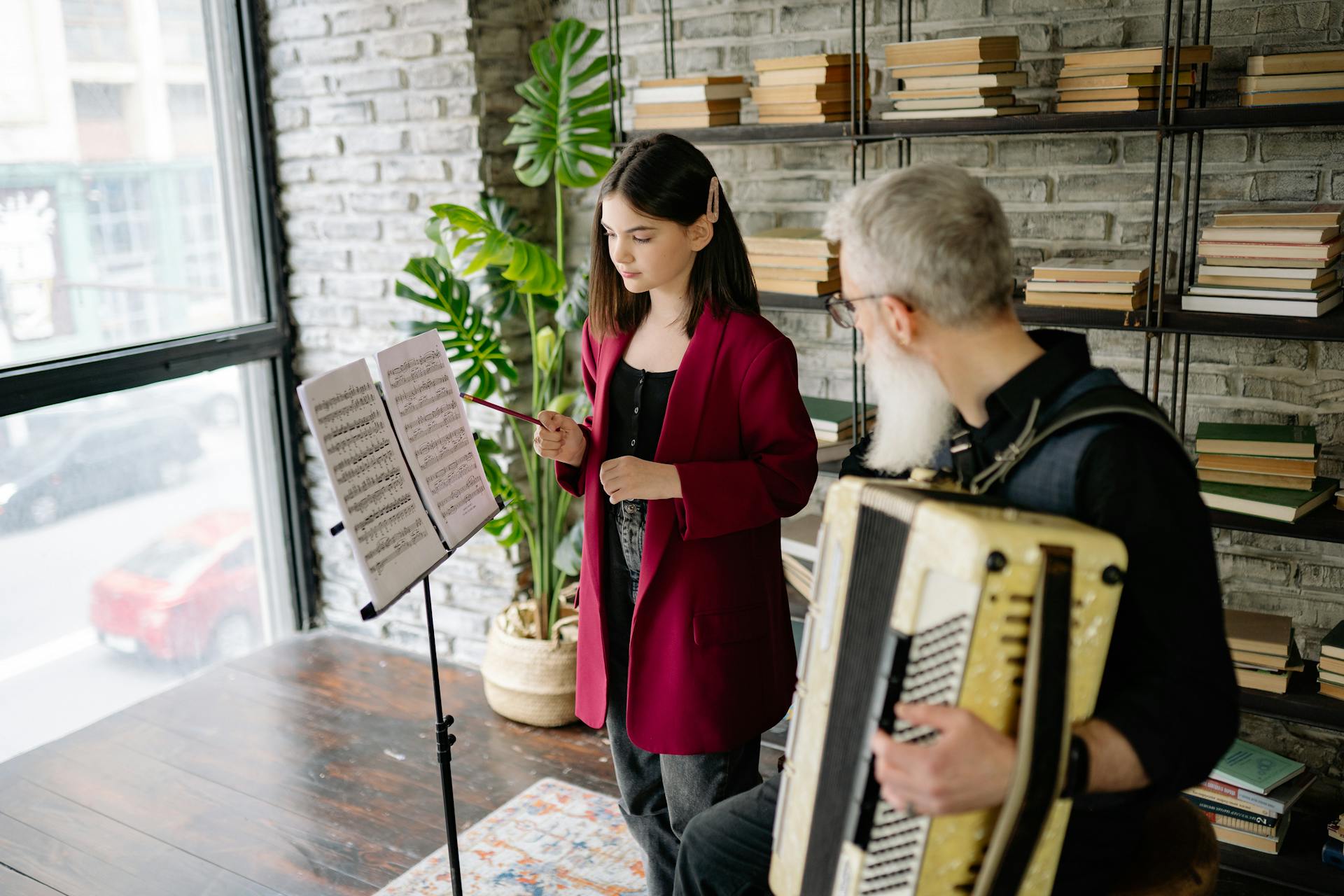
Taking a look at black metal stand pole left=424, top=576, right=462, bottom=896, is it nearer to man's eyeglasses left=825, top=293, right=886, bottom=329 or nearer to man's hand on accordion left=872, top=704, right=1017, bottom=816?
man's eyeglasses left=825, top=293, right=886, bottom=329

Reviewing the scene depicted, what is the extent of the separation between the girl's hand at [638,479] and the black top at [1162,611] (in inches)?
29.8

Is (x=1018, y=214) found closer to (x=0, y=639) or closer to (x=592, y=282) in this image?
(x=592, y=282)

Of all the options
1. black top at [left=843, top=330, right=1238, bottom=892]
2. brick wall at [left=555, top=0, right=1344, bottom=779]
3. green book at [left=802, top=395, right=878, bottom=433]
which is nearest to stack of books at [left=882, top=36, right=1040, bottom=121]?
brick wall at [left=555, top=0, right=1344, bottom=779]

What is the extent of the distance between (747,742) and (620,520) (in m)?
0.47

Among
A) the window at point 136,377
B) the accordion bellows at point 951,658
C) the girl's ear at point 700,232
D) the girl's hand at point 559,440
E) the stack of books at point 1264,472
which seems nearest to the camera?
the accordion bellows at point 951,658

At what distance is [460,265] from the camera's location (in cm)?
335

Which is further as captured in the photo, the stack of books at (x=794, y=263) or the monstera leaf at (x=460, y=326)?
the monstera leaf at (x=460, y=326)

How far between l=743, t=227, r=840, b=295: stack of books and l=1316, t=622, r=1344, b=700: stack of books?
1.29m

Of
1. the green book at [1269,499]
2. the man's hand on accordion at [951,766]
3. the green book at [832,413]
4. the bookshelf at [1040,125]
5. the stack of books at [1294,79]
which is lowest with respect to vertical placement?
the green book at [1269,499]

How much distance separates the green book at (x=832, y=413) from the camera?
111 inches

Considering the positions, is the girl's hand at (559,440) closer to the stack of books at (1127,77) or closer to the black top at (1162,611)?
the black top at (1162,611)

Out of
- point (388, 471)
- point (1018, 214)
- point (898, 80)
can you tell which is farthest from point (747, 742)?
point (898, 80)

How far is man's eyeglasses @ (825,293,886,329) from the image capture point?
4.81 feet

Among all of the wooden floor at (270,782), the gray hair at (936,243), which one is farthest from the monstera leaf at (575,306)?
the gray hair at (936,243)
